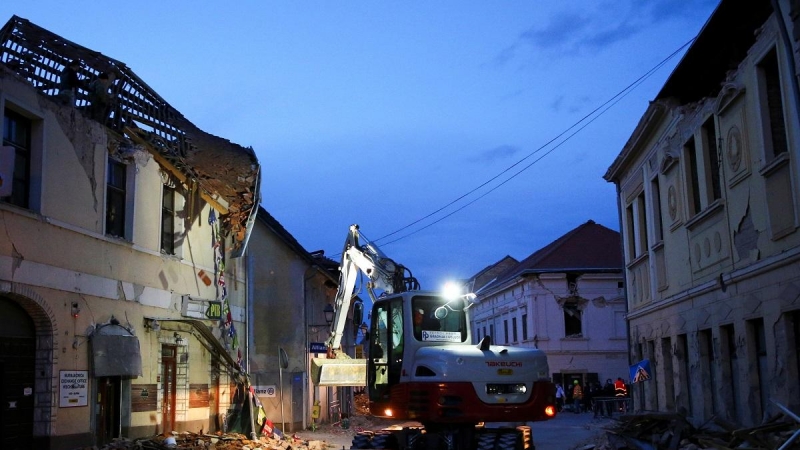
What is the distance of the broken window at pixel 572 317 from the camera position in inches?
1838

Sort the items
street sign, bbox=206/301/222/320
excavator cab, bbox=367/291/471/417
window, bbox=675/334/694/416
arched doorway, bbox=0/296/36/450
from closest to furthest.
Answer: arched doorway, bbox=0/296/36/450
excavator cab, bbox=367/291/471/417
window, bbox=675/334/694/416
street sign, bbox=206/301/222/320

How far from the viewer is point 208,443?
1686 centimetres

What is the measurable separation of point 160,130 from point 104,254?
344 centimetres

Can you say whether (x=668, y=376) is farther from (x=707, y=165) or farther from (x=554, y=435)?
(x=554, y=435)

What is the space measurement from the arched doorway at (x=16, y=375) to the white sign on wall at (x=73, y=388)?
47 cm

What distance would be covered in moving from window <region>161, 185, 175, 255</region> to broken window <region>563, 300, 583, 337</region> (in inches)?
1253

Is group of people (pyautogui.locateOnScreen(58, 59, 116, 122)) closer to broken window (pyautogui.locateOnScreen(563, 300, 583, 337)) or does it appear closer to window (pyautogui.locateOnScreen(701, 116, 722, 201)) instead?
window (pyautogui.locateOnScreen(701, 116, 722, 201))

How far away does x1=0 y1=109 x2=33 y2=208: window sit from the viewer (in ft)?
42.3

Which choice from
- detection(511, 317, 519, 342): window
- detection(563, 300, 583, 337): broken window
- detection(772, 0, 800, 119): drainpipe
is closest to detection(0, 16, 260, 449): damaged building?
detection(772, 0, 800, 119): drainpipe

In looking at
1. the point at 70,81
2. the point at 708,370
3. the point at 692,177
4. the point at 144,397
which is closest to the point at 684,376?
the point at 708,370

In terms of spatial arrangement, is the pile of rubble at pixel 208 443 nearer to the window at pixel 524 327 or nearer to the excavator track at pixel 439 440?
the excavator track at pixel 439 440

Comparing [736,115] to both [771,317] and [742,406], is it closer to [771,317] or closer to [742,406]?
[771,317]

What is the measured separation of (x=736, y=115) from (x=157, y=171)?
1134 centimetres

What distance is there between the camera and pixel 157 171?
17703 mm
